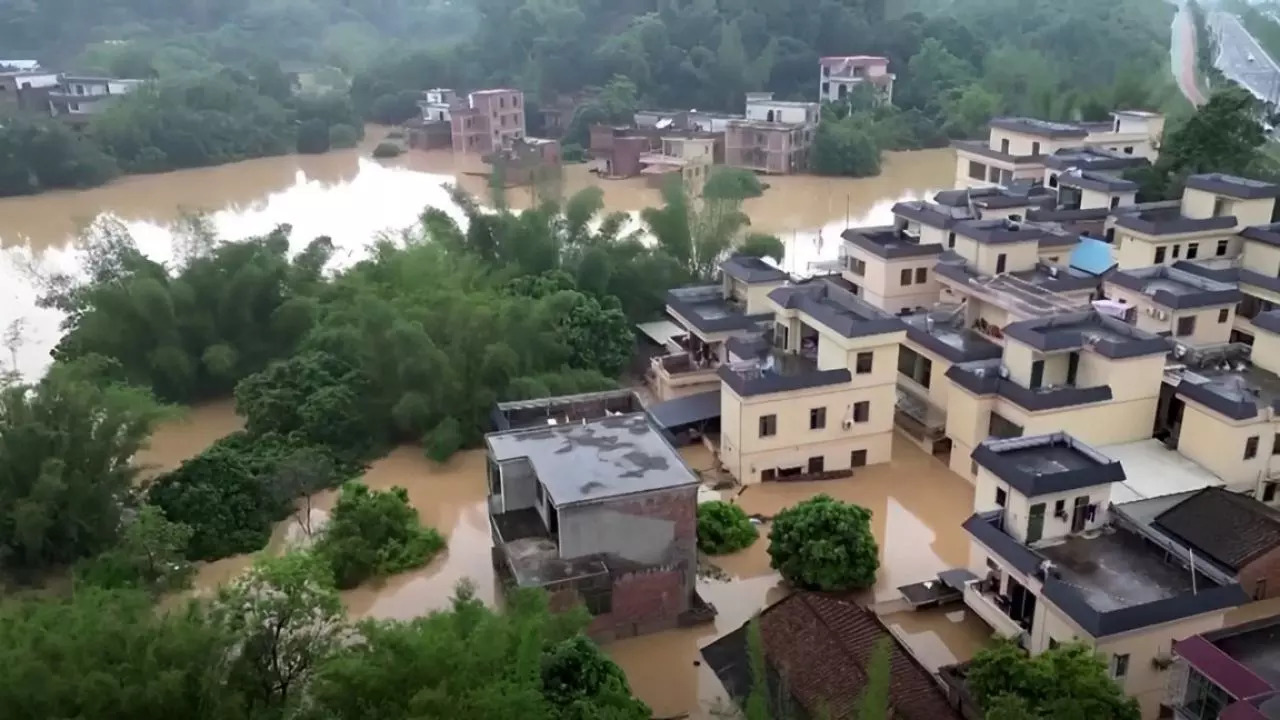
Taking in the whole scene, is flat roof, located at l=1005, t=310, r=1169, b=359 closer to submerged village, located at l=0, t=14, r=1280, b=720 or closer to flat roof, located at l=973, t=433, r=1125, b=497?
submerged village, located at l=0, t=14, r=1280, b=720

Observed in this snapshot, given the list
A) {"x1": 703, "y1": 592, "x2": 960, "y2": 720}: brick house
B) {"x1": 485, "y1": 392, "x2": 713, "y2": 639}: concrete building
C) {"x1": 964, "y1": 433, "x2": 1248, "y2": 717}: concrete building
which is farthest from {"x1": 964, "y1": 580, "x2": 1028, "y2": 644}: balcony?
{"x1": 485, "y1": 392, "x2": 713, "y2": 639}: concrete building

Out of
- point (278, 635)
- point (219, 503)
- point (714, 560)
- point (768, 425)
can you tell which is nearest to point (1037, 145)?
point (768, 425)

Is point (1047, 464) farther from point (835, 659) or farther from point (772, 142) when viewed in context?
point (772, 142)

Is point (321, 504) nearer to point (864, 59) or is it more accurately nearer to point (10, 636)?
point (10, 636)

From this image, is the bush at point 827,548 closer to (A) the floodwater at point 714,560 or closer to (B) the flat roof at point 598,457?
(A) the floodwater at point 714,560

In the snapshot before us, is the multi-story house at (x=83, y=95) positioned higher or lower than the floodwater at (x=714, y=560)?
higher

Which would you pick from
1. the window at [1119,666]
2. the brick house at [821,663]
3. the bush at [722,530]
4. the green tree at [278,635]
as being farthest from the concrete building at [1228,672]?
the green tree at [278,635]
